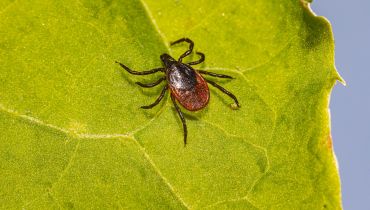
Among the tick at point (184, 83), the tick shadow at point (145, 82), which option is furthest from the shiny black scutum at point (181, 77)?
the tick shadow at point (145, 82)

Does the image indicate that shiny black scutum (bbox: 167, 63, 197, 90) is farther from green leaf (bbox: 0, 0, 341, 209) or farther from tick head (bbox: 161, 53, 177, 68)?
green leaf (bbox: 0, 0, 341, 209)

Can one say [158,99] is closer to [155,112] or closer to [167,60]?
[155,112]

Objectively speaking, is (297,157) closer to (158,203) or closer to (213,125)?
(213,125)

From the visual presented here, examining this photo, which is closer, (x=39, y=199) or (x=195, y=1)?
(x=39, y=199)

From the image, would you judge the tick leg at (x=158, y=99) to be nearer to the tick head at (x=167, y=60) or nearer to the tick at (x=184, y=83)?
Result: the tick at (x=184, y=83)

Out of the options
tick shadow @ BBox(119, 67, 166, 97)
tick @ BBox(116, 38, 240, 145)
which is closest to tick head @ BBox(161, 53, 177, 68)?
tick @ BBox(116, 38, 240, 145)

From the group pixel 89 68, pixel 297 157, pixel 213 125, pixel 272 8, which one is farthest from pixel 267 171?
pixel 89 68

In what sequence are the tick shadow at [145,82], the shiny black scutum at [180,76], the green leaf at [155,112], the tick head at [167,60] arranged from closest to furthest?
1. the green leaf at [155,112]
2. the tick shadow at [145,82]
3. the tick head at [167,60]
4. the shiny black scutum at [180,76]

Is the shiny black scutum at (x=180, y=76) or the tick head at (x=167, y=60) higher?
the tick head at (x=167, y=60)
